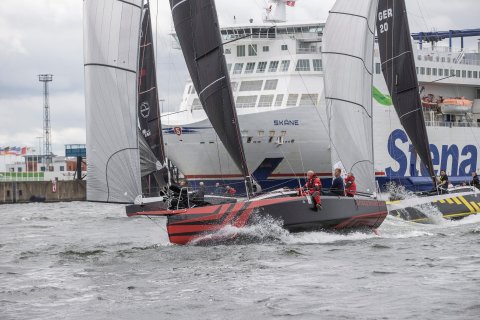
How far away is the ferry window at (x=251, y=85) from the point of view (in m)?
43.3

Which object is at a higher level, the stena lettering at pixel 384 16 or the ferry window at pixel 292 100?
the stena lettering at pixel 384 16

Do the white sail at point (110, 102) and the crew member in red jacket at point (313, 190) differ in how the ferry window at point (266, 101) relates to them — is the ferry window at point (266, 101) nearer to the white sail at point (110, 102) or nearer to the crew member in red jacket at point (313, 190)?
the crew member in red jacket at point (313, 190)

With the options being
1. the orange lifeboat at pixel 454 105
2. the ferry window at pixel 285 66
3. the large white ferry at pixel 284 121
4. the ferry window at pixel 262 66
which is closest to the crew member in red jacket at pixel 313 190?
the large white ferry at pixel 284 121

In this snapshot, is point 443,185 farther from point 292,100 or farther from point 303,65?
point 303,65

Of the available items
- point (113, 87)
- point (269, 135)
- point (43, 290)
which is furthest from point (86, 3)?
point (269, 135)

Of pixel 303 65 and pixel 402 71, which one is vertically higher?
pixel 303 65

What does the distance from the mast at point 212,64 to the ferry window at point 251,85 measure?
2346 centimetres

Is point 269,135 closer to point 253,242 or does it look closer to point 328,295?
point 253,242

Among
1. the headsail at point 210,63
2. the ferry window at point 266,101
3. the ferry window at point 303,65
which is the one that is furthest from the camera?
the ferry window at point 303,65

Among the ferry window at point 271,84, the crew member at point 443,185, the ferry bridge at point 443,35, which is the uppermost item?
the ferry bridge at point 443,35

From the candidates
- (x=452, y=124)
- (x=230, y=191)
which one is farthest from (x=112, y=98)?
(x=452, y=124)

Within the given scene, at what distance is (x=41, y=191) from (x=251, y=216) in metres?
44.9

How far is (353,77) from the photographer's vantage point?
2398cm

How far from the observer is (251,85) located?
43.6 meters
